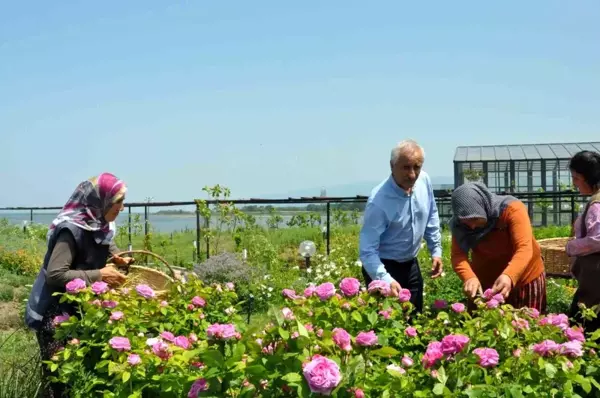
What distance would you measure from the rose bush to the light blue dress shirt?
2.05 ft

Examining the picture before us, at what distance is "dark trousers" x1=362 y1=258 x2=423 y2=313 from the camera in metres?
3.13

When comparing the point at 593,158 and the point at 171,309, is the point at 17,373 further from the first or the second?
the point at 593,158

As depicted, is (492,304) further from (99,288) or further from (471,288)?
(99,288)

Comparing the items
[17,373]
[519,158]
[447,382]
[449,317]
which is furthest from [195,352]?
[519,158]

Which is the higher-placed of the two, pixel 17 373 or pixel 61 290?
pixel 61 290

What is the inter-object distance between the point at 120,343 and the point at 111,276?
0.69 metres

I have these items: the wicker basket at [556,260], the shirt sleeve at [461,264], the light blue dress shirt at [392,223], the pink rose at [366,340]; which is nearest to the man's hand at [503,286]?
the shirt sleeve at [461,264]

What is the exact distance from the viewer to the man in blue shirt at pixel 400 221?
9.27 ft

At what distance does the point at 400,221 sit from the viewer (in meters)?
3.03

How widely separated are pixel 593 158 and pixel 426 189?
788 mm

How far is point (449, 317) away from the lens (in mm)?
2090

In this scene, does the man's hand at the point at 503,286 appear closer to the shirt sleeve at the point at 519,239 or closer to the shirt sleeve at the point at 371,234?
the shirt sleeve at the point at 519,239

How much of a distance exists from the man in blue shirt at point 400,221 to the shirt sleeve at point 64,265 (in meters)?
1.25

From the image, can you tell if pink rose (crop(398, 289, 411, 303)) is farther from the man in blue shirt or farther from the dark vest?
the dark vest
